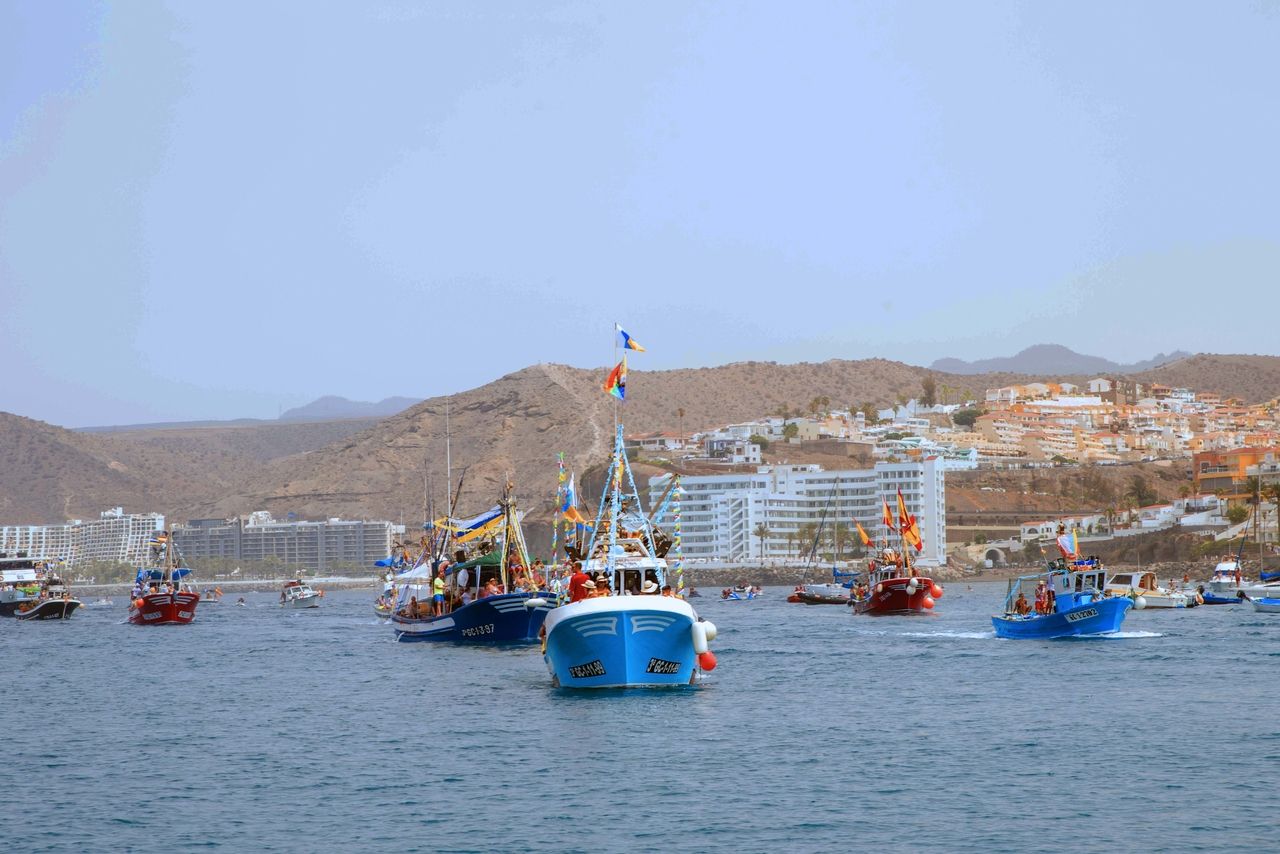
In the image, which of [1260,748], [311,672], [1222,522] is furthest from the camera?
[1222,522]

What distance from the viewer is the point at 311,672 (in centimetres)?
6078

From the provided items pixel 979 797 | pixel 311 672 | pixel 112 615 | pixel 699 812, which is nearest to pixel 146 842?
pixel 699 812

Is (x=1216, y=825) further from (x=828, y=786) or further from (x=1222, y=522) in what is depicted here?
(x=1222, y=522)

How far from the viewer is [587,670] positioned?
43031mm

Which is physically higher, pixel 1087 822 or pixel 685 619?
pixel 685 619

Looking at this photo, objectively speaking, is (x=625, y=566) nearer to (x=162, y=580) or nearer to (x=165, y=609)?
(x=165, y=609)

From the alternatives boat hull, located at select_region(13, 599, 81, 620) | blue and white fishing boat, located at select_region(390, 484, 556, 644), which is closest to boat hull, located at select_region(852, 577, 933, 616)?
blue and white fishing boat, located at select_region(390, 484, 556, 644)

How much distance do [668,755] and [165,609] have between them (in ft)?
250

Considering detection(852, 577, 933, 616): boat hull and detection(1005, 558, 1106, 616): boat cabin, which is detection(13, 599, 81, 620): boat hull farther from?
detection(1005, 558, 1106, 616): boat cabin

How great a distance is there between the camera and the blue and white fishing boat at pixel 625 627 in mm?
41562

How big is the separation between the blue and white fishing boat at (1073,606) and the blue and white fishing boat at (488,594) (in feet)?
60.7

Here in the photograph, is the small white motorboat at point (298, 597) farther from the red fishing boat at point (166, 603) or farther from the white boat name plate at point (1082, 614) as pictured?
the white boat name plate at point (1082, 614)

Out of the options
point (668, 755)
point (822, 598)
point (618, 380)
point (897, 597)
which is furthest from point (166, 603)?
point (668, 755)

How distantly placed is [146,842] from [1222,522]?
17786cm
